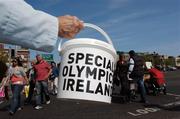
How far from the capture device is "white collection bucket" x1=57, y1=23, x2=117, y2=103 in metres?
3.55

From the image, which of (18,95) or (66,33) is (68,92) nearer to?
(66,33)

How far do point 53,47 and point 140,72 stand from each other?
11866mm

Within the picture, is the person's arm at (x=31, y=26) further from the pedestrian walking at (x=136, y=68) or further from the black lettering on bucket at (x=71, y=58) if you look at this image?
the pedestrian walking at (x=136, y=68)

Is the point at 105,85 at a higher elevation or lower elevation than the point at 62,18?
lower

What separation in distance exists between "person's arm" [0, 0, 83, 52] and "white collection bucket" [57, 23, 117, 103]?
61cm

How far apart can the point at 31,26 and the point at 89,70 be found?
0.96 metres

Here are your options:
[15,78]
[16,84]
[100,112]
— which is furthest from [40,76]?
[100,112]

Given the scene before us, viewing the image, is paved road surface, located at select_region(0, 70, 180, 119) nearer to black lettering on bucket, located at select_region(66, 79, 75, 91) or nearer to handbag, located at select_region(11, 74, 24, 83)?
handbag, located at select_region(11, 74, 24, 83)

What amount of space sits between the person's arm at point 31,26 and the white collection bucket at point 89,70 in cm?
61

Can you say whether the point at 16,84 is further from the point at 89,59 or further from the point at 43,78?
the point at 89,59

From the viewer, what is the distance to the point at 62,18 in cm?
297

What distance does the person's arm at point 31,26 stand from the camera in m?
2.59

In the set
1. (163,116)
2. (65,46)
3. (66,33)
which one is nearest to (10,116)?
(163,116)

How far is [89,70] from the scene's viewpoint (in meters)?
3.56
